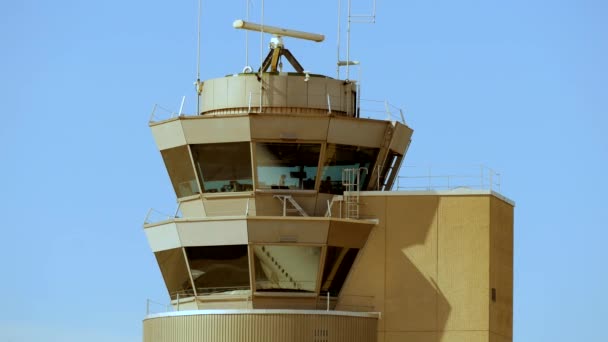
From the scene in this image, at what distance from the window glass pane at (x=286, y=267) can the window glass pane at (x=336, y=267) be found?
520 mm

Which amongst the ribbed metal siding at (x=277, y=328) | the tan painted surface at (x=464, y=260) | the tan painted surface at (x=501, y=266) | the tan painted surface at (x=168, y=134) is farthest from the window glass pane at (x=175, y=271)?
the tan painted surface at (x=501, y=266)

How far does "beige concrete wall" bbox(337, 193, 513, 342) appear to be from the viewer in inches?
3359

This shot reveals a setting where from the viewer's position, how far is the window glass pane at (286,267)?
280 ft

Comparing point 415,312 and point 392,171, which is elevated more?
point 392,171

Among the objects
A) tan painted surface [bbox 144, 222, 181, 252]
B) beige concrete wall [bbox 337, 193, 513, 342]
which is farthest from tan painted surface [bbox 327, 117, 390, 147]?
tan painted surface [bbox 144, 222, 181, 252]

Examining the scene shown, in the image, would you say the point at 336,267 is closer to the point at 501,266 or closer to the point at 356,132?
the point at 356,132

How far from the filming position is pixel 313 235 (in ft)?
279

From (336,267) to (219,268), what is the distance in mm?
4866

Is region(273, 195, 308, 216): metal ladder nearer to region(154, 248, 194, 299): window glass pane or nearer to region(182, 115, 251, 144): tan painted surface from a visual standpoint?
region(182, 115, 251, 144): tan painted surface

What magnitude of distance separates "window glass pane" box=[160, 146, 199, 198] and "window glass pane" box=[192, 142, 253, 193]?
1.57 ft

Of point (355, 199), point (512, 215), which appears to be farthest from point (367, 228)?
point (512, 215)

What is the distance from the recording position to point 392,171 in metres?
88.9

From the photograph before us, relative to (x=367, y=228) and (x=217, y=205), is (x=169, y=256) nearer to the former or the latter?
(x=217, y=205)

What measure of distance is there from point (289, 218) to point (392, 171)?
6.24 metres
